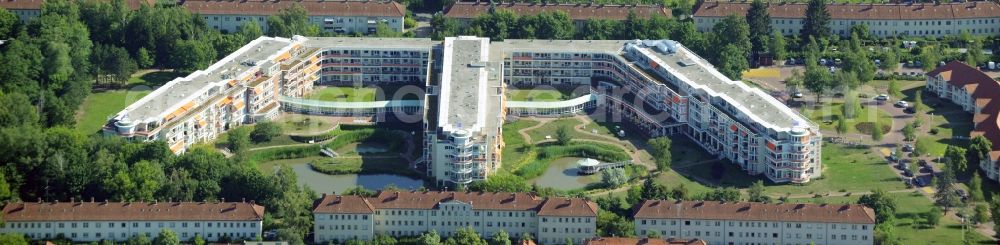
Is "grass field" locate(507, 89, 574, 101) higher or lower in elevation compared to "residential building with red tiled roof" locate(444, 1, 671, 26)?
lower

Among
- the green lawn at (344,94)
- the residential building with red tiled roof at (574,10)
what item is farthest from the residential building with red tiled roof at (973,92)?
the green lawn at (344,94)

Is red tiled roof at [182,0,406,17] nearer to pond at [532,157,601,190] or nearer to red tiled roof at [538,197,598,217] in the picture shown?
pond at [532,157,601,190]

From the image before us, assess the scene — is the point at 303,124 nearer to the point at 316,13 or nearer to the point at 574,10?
the point at 316,13

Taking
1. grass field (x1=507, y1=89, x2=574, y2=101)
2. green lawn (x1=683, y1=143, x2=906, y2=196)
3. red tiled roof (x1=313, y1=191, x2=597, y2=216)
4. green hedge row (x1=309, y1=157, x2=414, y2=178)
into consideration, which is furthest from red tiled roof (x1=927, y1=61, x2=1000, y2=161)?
green hedge row (x1=309, y1=157, x2=414, y2=178)

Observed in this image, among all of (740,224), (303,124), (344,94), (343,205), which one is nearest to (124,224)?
(343,205)

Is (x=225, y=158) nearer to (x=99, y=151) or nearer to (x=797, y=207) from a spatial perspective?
(x=99, y=151)

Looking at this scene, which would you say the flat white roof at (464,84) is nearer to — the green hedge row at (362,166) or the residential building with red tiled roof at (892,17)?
the green hedge row at (362,166)
